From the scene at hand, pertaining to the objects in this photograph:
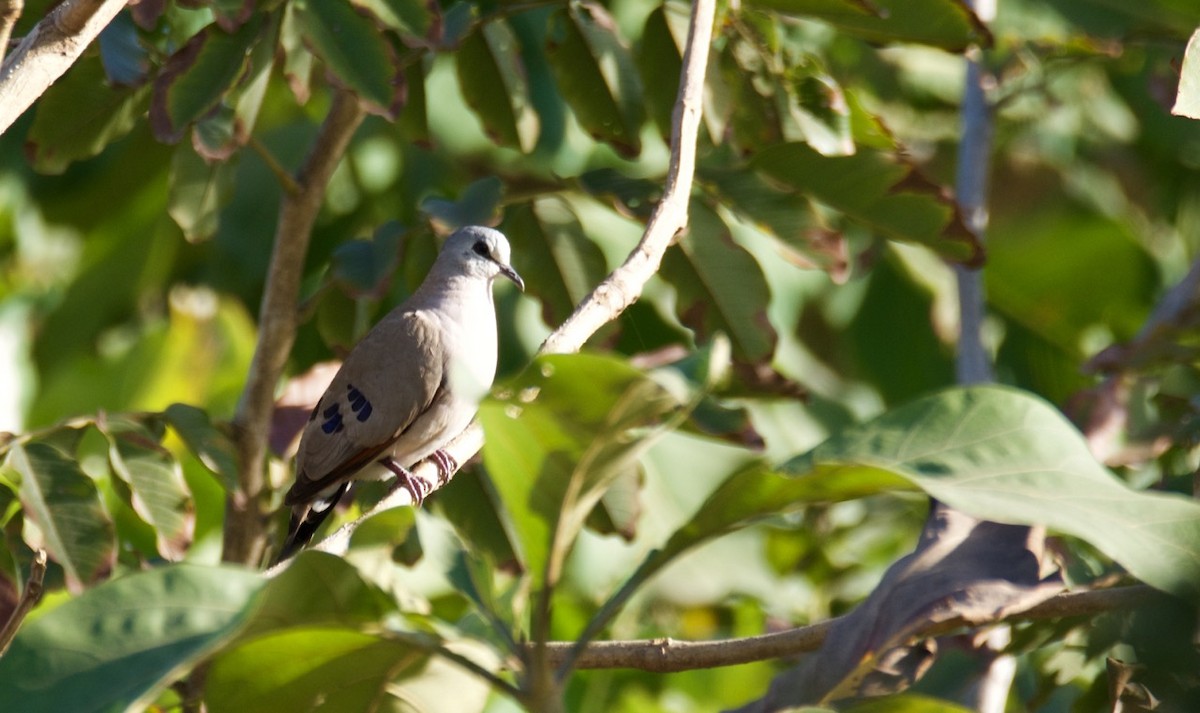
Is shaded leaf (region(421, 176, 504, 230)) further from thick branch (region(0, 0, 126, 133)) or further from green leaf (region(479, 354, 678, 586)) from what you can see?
green leaf (region(479, 354, 678, 586))

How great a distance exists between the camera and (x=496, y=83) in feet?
8.95

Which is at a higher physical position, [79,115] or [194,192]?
[79,115]

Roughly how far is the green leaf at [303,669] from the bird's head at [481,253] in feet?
4.74

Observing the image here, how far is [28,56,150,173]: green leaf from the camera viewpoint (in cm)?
239

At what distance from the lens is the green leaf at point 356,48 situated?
7.13 feet

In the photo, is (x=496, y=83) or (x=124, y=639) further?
(x=496, y=83)

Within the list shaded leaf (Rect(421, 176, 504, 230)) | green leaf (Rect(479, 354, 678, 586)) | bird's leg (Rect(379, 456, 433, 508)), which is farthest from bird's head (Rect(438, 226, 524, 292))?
green leaf (Rect(479, 354, 678, 586))

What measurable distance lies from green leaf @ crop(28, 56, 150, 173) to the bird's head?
0.66 metres

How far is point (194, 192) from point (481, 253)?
0.61 metres

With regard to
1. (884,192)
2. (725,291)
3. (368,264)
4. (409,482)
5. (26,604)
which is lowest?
(409,482)

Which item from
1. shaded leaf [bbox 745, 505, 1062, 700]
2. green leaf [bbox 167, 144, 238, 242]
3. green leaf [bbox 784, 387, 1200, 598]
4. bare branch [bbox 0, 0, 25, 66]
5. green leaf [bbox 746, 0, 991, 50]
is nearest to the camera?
green leaf [bbox 784, 387, 1200, 598]

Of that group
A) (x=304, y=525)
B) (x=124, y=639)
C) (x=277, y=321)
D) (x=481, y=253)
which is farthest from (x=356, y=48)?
(x=124, y=639)

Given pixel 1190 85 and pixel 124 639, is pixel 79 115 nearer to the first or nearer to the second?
pixel 124 639

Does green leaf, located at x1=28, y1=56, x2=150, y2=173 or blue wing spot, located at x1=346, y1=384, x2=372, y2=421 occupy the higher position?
green leaf, located at x1=28, y1=56, x2=150, y2=173
